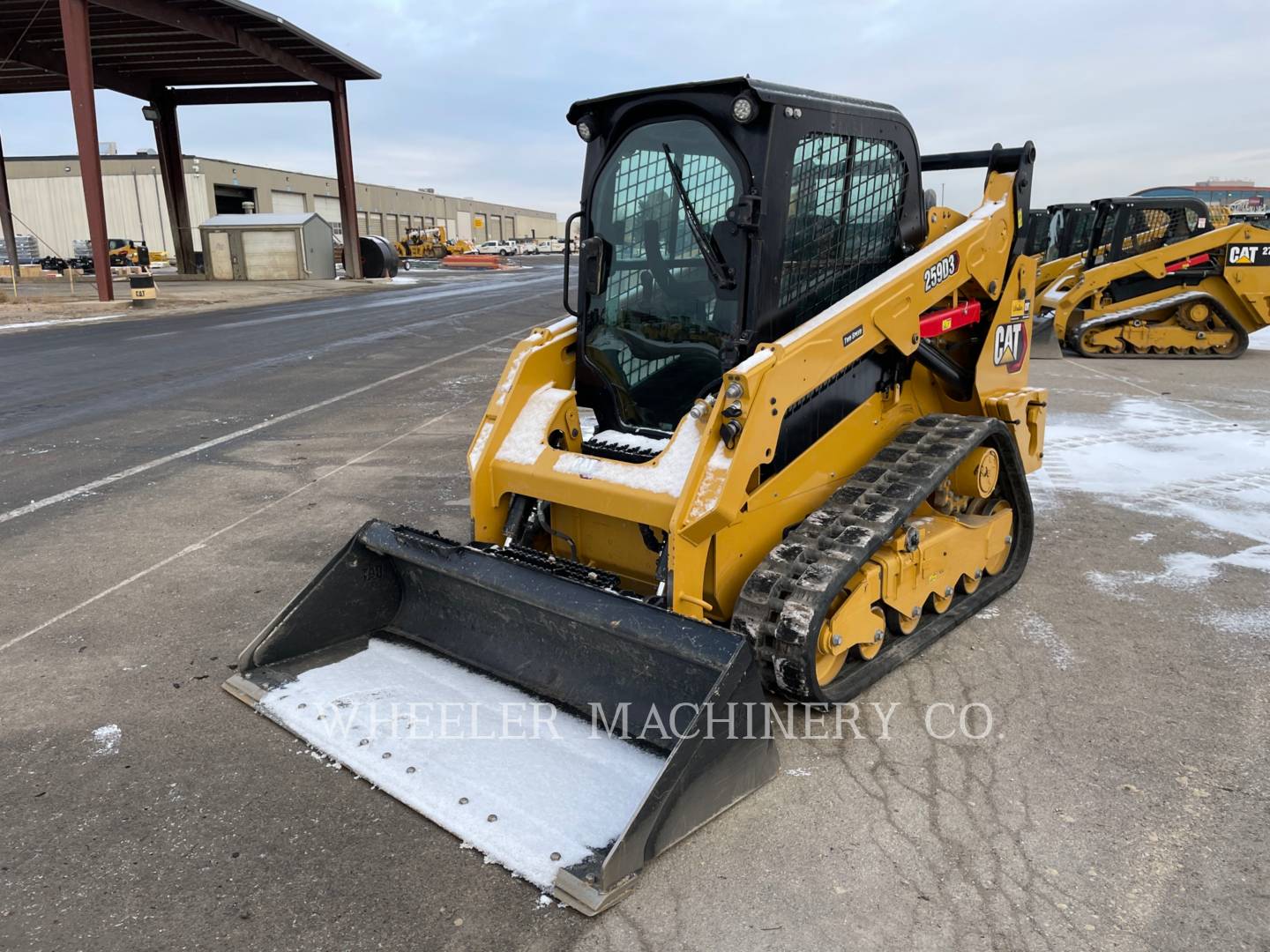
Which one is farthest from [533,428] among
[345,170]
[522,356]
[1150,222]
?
[345,170]

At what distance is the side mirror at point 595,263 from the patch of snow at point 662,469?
94 centimetres

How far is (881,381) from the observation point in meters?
4.45

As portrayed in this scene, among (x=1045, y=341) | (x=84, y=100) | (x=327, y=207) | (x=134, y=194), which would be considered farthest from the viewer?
(x=327, y=207)

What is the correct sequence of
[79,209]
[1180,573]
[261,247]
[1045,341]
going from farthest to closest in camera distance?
[79,209]
[261,247]
[1045,341]
[1180,573]

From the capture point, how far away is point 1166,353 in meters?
14.7

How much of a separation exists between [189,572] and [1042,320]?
42.3 feet

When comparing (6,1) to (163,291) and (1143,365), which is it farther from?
(1143,365)

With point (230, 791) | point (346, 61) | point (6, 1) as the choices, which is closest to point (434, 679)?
point (230, 791)

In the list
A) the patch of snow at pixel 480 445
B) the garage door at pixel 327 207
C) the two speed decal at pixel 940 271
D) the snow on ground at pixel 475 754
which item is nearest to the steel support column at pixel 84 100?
the patch of snow at pixel 480 445

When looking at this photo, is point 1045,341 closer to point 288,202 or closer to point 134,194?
point 134,194

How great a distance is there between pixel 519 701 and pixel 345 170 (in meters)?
35.5

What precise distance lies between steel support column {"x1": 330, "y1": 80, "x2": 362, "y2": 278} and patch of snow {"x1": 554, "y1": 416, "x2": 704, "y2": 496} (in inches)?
1331

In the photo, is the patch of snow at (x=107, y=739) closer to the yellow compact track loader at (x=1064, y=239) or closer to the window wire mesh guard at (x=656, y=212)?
the window wire mesh guard at (x=656, y=212)

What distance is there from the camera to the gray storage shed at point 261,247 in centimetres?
3644
